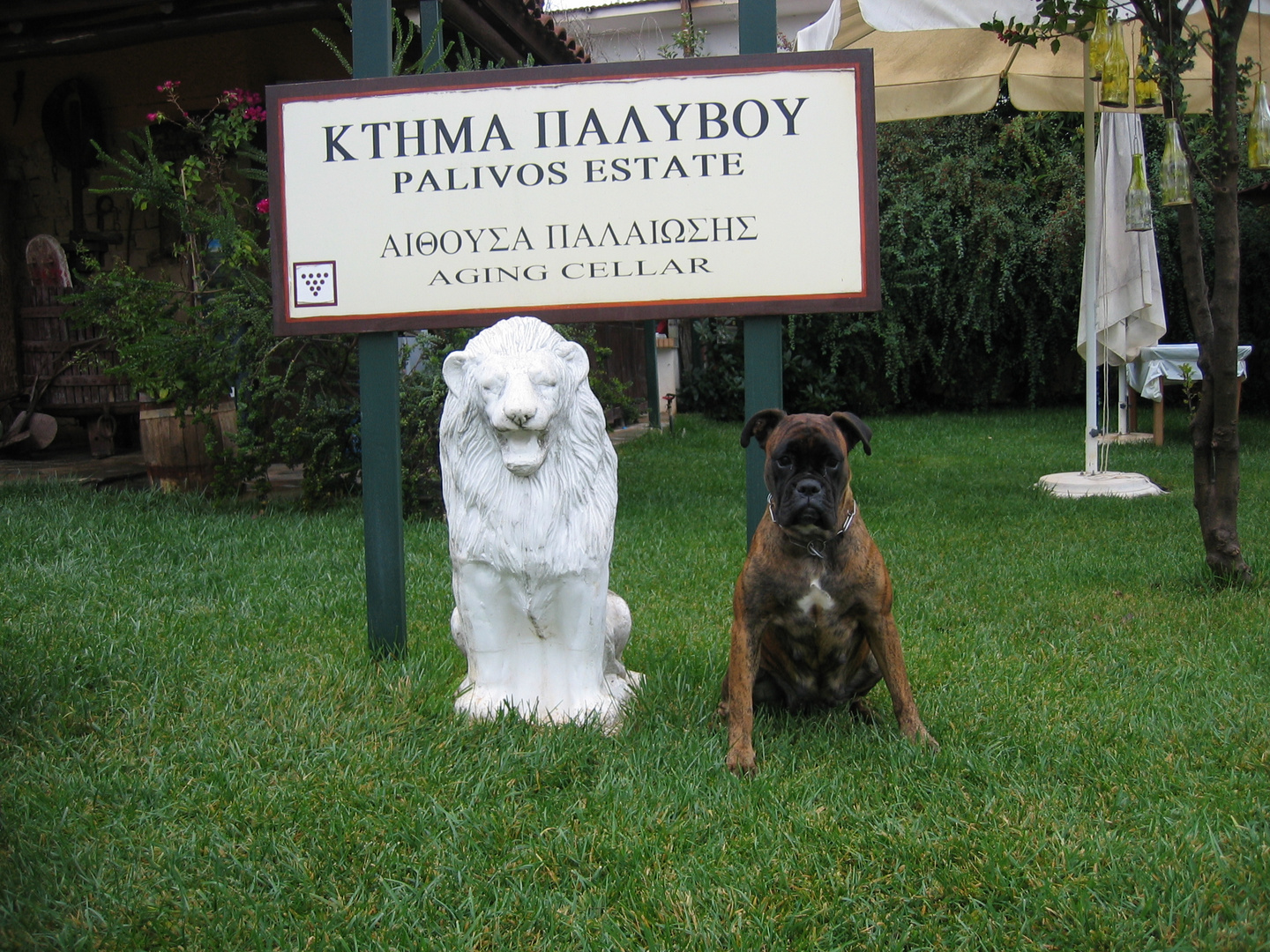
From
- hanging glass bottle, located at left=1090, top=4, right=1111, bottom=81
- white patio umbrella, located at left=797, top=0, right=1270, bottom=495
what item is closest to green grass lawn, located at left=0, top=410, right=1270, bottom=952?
hanging glass bottle, located at left=1090, top=4, right=1111, bottom=81

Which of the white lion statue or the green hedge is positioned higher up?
the green hedge

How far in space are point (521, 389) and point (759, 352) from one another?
958 millimetres

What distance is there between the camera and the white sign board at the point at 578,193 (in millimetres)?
3307

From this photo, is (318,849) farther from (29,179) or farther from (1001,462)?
(29,179)

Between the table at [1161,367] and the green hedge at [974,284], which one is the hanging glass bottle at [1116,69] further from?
the green hedge at [974,284]

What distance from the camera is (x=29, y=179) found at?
999cm

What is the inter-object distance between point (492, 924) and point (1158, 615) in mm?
3252

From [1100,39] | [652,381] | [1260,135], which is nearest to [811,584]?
[1260,135]

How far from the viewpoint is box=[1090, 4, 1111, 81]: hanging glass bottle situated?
4.56m

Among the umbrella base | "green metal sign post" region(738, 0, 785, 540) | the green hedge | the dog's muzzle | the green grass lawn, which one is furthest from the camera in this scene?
the green hedge

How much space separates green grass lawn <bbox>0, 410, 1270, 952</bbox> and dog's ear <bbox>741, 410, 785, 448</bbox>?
0.86 m

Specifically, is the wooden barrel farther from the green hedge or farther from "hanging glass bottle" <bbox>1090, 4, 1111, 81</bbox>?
the green hedge

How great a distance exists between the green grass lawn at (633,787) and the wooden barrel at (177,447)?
244 centimetres

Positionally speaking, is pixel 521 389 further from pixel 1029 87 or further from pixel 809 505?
pixel 1029 87
